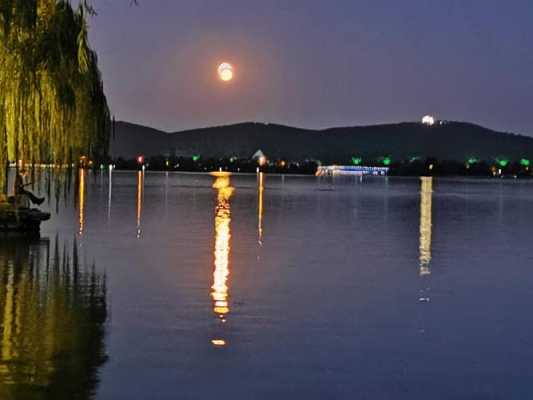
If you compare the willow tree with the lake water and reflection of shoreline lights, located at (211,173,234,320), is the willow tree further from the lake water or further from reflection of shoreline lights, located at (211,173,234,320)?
reflection of shoreline lights, located at (211,173,234,320)

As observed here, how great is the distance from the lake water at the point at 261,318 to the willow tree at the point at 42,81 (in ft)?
7.52

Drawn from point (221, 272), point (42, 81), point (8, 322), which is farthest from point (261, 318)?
point (221, 272)

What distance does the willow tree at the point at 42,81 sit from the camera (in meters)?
12.6

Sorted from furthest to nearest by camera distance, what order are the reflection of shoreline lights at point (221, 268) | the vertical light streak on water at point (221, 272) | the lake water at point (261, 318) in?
the reflection of shoreline lights at point (221, 268), the vertical light streak on water at point (221, 272), the lake water at point (261, 318)

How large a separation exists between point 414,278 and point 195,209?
26.2m

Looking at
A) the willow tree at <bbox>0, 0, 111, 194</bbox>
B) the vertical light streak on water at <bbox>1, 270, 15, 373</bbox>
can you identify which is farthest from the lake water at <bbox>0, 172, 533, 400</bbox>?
the willow tree at <bbox>0, 0, 111, 194</bbox>

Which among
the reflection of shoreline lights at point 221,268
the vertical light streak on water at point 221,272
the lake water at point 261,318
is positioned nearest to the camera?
the lake water at point 261,318

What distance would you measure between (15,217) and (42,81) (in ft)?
36.0

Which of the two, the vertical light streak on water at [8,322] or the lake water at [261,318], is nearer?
the lake water at [261,318]

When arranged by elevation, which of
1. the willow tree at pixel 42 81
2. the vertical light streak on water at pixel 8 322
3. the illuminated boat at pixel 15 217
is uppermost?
the willow tree at pixel 42 81

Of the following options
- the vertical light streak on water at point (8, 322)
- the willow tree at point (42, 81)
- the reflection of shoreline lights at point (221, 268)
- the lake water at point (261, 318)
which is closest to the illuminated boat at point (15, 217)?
the lake water at point (261, 318)

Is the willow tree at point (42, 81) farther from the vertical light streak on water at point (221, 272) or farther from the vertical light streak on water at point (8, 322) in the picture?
the vertical light streak on water at point (221, 272)

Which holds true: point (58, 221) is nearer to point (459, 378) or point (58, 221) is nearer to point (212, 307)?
point (212, 307)

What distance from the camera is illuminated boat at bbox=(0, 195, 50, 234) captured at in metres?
24.1
